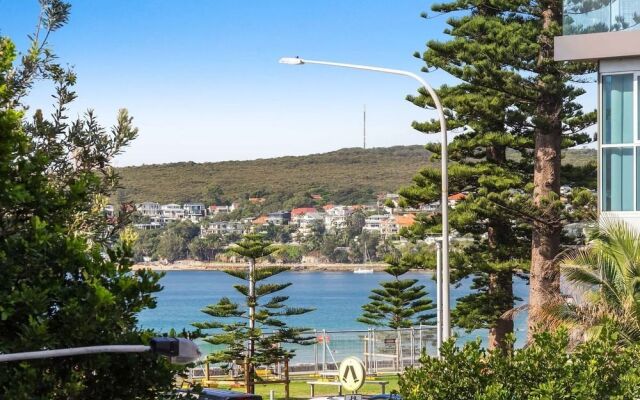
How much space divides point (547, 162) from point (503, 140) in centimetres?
158

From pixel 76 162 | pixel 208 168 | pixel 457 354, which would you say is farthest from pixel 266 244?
pixel 208 168

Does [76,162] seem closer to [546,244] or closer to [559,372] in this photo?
[559,372]

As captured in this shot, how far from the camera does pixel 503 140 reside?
33844mm

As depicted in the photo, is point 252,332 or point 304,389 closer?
point 252,332

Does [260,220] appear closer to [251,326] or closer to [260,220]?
[260,220]

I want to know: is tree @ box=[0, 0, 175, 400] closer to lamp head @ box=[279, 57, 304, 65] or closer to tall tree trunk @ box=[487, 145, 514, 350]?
lamp head @ box=[279, 57, 304, 65]

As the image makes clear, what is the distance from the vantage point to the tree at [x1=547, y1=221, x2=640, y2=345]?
18391mm

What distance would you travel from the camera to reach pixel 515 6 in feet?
112

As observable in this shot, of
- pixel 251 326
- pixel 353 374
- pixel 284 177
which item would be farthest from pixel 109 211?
pixel 284 177

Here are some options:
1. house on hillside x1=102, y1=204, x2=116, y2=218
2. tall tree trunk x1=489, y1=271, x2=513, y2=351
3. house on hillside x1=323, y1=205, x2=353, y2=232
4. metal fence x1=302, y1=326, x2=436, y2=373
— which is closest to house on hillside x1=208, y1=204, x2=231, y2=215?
house on hillside x1=323, y1=205, x2=353, y2=232

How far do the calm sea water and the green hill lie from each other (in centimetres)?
1143

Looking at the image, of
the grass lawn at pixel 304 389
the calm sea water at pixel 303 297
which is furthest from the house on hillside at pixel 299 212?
the grass lawn at pixel 304 389

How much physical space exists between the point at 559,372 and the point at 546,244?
17.3 m

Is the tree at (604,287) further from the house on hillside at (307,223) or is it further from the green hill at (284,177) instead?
the house on hillside at (307,223)
